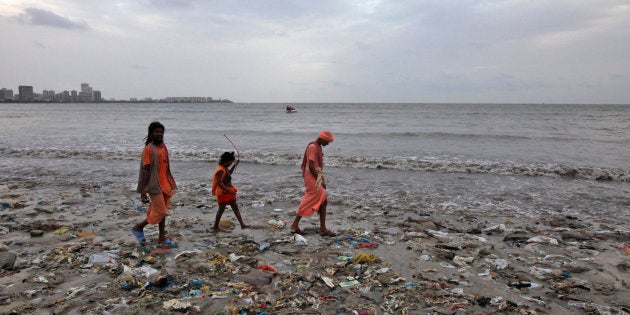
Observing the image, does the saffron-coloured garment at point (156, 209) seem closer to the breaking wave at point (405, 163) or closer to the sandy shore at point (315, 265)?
the sandy shore at point (315, 265)

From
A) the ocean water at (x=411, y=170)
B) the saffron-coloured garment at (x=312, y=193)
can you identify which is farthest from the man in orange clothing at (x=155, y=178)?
the ocean water at (x=411, y=170)

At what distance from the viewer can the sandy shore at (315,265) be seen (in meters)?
3.84

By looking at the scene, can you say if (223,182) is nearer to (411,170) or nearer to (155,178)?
(155,178)

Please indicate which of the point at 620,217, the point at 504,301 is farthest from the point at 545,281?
the point at 620,217

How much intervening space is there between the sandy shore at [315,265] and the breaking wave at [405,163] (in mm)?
5607

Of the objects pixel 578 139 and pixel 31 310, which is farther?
pixel 578 139

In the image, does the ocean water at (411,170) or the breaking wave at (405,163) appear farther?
the breaking wave at (405,163)

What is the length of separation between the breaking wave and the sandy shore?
221 inches

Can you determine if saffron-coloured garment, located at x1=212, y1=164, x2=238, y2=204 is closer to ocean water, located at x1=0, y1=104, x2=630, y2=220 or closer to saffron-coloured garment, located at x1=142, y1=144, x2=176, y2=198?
saffron-coloured garment, located at x1=142, y1=144, x2=176, y2=198

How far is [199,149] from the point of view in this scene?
19.0m

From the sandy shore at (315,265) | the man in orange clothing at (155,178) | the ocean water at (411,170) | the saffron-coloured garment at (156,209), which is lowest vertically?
the sandy shore at (315,265)

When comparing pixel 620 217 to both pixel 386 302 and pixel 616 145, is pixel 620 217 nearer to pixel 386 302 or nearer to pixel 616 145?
pixel 386 302

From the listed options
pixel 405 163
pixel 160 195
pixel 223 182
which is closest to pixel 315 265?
pixel 223 182

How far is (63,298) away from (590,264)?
645 cm
